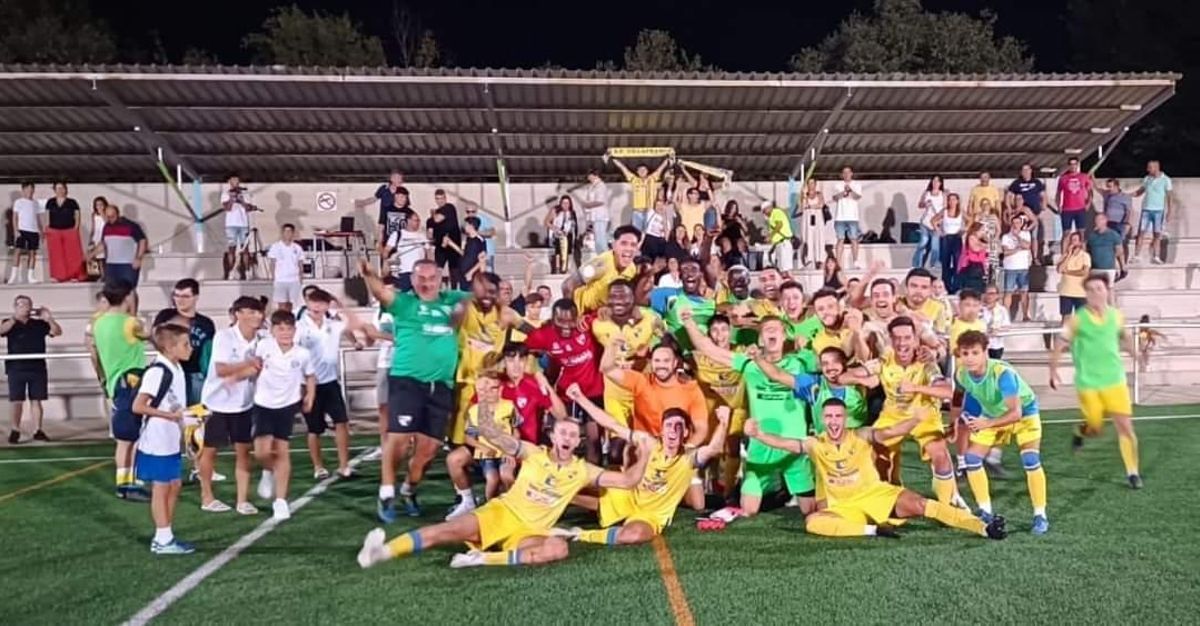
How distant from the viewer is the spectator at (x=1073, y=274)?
16.3 metres

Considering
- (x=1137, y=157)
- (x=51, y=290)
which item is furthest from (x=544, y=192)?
(x=1137, y=157)

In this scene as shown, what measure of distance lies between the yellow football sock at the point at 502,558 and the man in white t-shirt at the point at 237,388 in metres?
2.92

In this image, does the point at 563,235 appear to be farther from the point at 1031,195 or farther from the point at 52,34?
the point at 52,34

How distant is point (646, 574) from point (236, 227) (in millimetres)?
15600

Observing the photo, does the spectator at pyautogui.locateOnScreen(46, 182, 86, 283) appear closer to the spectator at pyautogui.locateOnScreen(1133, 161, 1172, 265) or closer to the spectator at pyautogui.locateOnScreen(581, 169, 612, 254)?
the spectator at pyautogui.locateOnScreen(581, 169, 612, 254)

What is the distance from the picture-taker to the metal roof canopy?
1897cm

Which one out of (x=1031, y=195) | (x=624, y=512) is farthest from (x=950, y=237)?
(x=624, y=512)

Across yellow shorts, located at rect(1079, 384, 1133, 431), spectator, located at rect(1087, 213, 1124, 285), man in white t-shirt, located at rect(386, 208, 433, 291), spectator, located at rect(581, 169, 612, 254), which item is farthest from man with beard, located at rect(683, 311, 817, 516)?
spectator, located at rect(1087, 213, 1124, 285)

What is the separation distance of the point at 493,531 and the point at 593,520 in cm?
137

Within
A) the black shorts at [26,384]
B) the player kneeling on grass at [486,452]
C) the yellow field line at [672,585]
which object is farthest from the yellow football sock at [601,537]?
the black shorts at [26,384]

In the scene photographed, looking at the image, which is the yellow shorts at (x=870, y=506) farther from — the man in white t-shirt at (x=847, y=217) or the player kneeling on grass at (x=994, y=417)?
the man in white t-shirt at (x=847, y=217)

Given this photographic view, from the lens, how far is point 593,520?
309 inches

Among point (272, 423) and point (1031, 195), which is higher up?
point (1031, 195)

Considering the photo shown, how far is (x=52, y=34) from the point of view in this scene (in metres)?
39.4
